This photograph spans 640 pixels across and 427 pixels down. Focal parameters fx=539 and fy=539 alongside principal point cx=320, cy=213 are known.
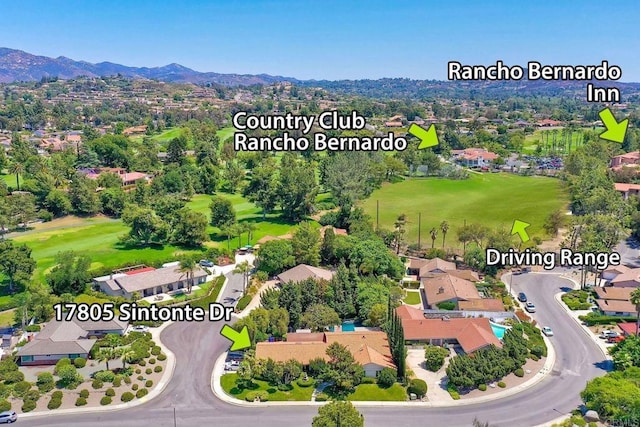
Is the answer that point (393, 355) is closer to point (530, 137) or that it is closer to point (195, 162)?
point (195, 162)

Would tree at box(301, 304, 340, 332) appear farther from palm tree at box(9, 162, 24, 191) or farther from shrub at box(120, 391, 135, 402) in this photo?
palm tree at box(9, 162, 24, 191)

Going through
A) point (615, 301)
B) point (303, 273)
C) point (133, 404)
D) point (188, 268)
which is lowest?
point (133, 404)

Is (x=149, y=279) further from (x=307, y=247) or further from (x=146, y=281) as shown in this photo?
(x=307, y=247)

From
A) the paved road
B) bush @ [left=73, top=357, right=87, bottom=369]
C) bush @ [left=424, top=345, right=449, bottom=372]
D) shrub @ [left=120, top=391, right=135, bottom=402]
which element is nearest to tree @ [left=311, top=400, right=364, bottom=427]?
the paved road

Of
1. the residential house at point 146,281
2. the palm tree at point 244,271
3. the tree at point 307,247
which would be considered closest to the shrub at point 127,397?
the residential house at point 146,281

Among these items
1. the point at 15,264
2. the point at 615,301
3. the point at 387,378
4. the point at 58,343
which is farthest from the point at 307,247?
the point at 615,301

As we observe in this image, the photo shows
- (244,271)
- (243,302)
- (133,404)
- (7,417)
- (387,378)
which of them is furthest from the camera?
(244,271)

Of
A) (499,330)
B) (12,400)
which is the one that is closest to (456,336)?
(499,330)
